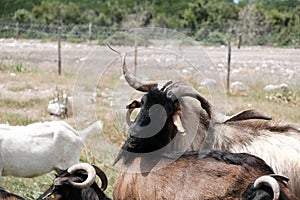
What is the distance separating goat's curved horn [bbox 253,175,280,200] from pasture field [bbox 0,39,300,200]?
2.50m

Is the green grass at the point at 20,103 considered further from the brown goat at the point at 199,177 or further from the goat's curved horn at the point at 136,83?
the brown goat at the point at 199,177

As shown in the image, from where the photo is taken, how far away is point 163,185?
5.40 m

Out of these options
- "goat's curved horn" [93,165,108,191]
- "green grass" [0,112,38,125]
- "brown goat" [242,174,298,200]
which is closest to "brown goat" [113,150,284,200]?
"brown goat" [242,174,298,200]

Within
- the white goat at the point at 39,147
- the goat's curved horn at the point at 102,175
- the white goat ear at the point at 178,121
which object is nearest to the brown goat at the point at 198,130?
the white goat ear at the point at 178,121

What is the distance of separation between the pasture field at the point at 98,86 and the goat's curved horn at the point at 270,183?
2499mm

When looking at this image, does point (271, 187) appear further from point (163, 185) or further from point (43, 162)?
point (43, 162)

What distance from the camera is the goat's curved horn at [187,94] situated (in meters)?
6.38

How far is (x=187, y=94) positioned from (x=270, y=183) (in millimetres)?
2112

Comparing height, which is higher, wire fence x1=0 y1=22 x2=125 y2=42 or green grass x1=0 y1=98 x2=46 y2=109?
wire fence x1=0 y1=22 x2=125 y2=42

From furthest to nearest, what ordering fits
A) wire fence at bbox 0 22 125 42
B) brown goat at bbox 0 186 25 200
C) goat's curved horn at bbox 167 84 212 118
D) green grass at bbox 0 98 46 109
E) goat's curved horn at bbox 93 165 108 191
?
1. wire fence at bbox 0 22 125 42
2. green grass at bbox 0 98 46 109
3. goat's curved horn at bbox 167 84 212 118
4. goat's curved horn at bbox 93 165 108 191
5. brown goat at bbox 0 186 25 200

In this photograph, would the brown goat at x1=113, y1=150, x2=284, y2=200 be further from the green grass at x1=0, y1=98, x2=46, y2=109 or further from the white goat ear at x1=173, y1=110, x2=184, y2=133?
the green grass at x1=0, y1=98, x2=46, y2=109

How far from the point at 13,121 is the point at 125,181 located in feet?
25.9

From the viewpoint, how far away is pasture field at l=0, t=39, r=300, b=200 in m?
7.72

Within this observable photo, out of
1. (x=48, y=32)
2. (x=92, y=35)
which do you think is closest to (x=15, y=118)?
(x=92, y=35)
